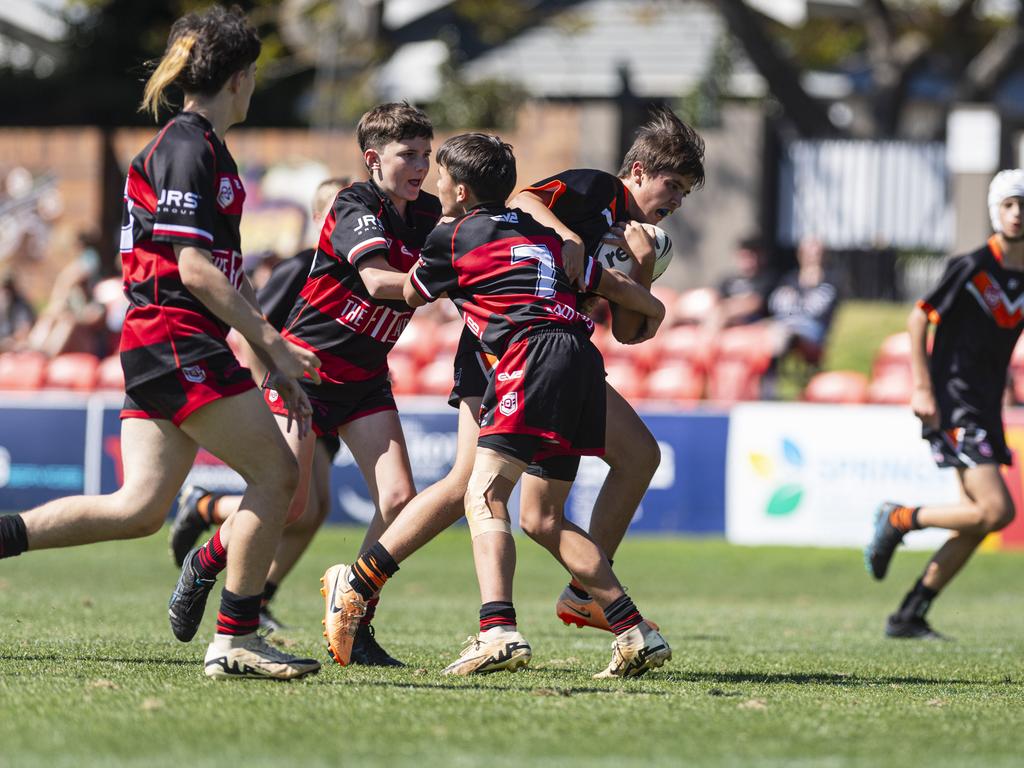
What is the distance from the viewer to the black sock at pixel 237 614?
5258mm

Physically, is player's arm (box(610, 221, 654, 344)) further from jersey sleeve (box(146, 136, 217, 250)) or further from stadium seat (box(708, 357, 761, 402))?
stadium seat (box(708, 357, 761, 402))

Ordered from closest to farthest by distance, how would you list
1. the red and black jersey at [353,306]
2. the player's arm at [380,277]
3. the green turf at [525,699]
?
1. the green turf at [525,699]
2. the player's arm at [380,277]
3. the red and black jersey at [353,306]

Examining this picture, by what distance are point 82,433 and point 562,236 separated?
997 cm

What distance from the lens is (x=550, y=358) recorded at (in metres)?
5.56

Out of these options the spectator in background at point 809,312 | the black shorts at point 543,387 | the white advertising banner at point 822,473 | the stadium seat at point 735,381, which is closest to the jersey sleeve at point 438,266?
the black shorts at point 543,387

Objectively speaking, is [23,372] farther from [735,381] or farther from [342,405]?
[342,405]

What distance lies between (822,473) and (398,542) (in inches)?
313

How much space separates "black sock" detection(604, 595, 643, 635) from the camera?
569cm

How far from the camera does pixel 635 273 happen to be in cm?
605

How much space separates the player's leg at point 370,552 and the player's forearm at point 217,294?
1255 mm

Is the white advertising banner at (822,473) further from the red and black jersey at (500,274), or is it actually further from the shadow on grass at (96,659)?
the shadow on grass at (96,659)

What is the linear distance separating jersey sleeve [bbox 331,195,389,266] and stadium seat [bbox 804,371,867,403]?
8.95 meters

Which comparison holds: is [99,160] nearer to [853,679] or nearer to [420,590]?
[420,590]

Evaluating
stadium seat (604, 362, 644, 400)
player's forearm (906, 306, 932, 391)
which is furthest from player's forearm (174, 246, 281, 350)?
stadium seat (604, 362, 644, 400)
